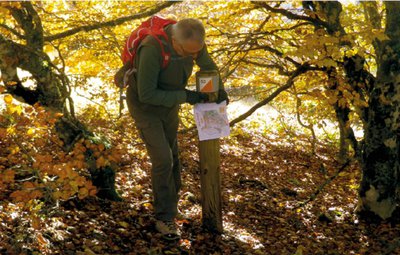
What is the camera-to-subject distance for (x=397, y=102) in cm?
539

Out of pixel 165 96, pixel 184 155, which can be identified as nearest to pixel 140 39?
pixel 165 96

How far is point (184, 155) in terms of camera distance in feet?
27.9

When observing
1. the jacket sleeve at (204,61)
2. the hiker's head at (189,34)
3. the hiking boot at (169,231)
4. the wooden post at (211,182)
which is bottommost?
the hiking boot at (169,231)

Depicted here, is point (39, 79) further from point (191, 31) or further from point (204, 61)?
point (191, 31)

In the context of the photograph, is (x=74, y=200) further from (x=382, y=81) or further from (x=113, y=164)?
(x=382, y=81)

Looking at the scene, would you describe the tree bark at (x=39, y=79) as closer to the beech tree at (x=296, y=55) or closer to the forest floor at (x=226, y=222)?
the beech tree at (x=296, y=55)

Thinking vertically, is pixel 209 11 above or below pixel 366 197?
above

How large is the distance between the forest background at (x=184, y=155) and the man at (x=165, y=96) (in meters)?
0.43

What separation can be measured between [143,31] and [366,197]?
13.0ft

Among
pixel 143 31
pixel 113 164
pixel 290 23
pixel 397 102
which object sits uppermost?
pixel 290 23

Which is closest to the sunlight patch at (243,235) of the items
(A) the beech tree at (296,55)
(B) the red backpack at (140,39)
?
(A) the beech tree at (296,55)

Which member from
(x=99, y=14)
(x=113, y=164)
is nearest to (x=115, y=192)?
(x=113, y=164)

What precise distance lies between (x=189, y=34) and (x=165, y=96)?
59cm

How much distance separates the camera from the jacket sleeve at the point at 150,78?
3.58 metres
